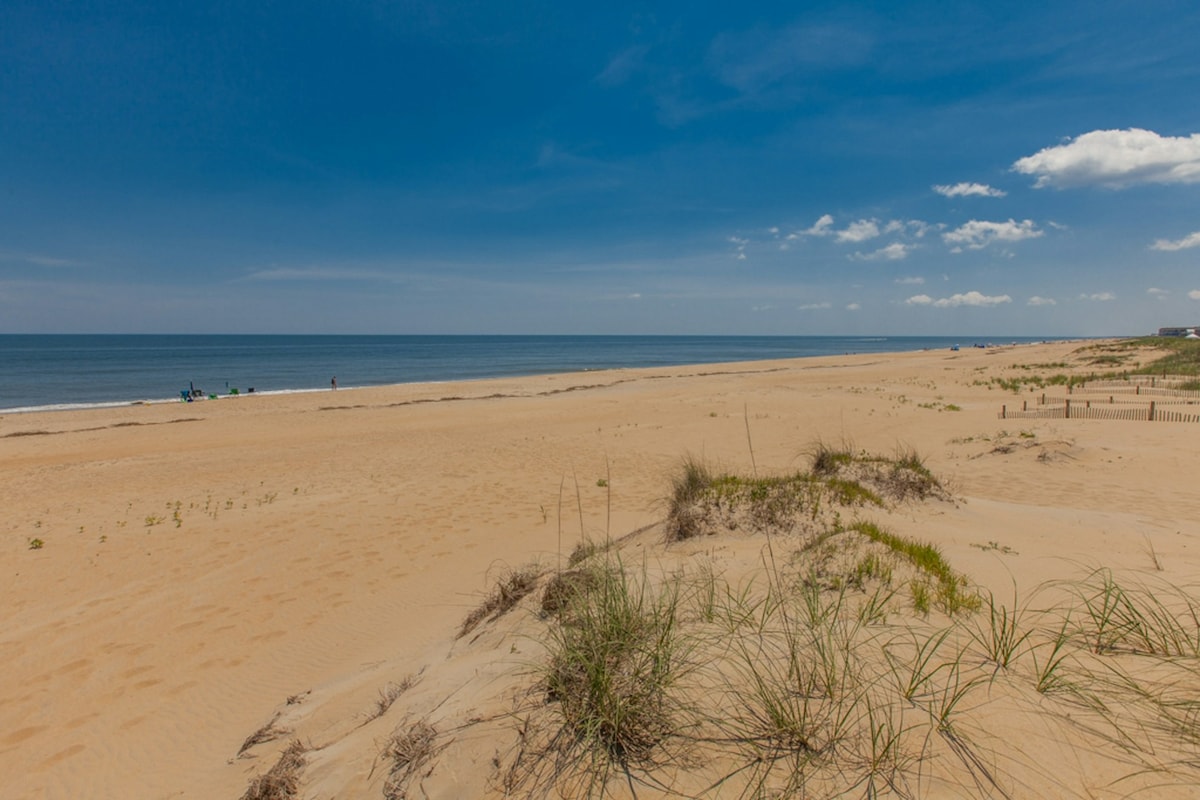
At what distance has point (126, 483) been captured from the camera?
13586mm

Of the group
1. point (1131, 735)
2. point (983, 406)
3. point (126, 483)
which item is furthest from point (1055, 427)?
point (126, 483)

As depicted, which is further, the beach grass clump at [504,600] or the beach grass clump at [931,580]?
the beach grass clump at [504,600]

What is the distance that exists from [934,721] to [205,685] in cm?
652

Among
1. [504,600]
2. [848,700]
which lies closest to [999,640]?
[848,700]

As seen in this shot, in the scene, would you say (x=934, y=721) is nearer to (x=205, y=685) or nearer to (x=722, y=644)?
(x=722, y=644)

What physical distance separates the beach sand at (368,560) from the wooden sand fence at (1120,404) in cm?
111

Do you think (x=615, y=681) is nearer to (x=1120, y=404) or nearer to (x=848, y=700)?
(x=848, y=700)

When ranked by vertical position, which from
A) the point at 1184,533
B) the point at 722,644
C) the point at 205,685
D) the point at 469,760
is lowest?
the point at 205,685

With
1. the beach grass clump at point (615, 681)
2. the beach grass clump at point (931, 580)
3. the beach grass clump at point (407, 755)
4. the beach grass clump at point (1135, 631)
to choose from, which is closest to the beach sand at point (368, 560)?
the beach grass clump at point (407, 755)

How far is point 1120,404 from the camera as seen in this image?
757 inches

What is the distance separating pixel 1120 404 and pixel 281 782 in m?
26.1

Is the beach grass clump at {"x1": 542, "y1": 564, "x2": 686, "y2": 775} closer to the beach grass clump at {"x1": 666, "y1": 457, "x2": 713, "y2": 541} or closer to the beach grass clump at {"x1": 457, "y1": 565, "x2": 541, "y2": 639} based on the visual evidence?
the beach grass clump at {"x1": 457, "y1": 565, "x2": 541, "y2": 639}

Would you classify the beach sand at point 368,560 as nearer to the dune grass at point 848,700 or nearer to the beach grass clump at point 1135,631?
the dune grass at point 848,700

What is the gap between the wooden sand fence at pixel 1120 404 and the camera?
1694 cm
